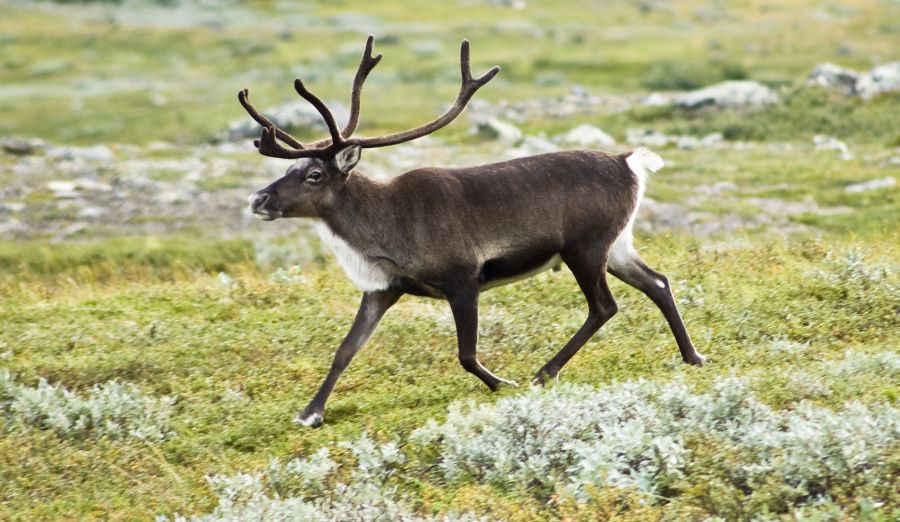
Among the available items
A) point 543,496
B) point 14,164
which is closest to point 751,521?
point 543,496

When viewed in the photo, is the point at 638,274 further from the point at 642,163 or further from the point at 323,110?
the point at 323,110

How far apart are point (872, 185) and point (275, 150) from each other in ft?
50.3

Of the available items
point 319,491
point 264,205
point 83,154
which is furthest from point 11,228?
point 319,491

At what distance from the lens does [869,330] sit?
10.0 metres

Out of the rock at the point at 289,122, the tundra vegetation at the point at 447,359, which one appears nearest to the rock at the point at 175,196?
the tundra vegetation at the point at 447,359

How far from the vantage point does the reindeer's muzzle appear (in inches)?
371

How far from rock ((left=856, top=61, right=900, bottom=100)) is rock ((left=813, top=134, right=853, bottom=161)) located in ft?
12.7

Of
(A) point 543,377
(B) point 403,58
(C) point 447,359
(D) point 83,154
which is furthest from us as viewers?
(B) point 403,58

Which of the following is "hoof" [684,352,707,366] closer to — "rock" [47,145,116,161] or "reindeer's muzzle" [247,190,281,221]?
"reindeer's muzzle" [247,190,281,221]

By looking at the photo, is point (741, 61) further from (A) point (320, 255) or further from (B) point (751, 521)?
(B) point (751, 521)

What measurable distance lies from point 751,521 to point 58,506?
188 inches

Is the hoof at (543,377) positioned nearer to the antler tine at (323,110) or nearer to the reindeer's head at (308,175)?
the reindeer's head at (308,175)

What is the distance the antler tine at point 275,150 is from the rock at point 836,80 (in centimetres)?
2535

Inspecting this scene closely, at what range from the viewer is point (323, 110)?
9.30 metres
